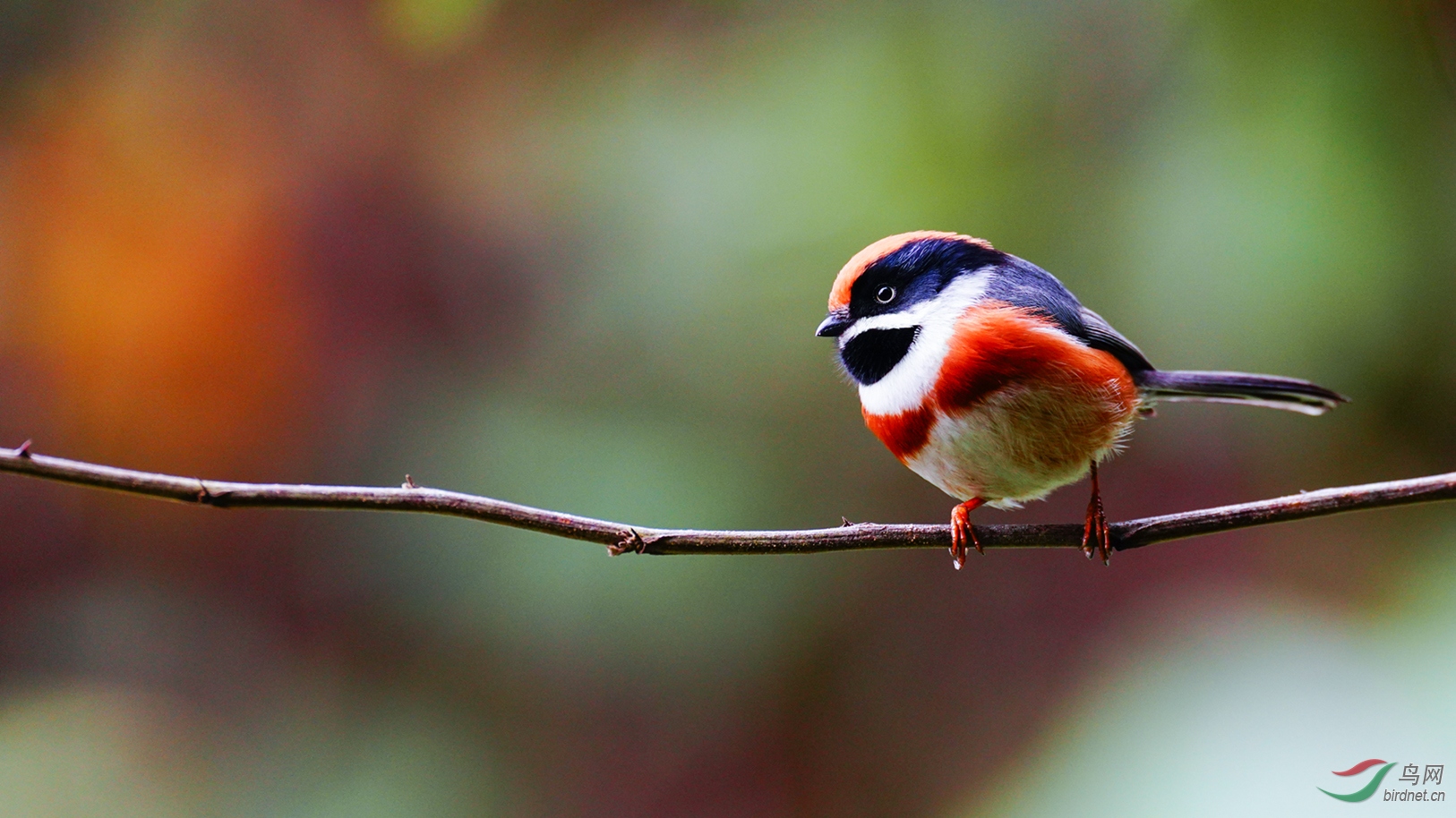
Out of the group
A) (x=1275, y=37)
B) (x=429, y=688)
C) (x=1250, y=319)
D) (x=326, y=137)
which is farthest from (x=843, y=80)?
(x=429, y=688)

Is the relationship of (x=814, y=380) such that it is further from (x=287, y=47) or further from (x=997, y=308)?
(x=287, y=47)

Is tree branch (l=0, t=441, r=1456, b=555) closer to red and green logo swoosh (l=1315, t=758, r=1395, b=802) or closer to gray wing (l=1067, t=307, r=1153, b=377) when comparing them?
gray wing (l=1067, t=307, r=1153, b=377)

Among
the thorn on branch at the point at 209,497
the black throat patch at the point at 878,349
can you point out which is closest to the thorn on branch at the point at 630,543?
the thorn on branch at the point at 209,497

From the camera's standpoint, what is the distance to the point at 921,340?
4.89 feet

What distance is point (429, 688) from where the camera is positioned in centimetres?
242

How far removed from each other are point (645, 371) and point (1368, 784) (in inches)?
73.9

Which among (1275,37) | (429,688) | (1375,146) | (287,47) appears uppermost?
(287,47)

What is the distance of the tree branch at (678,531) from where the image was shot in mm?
991

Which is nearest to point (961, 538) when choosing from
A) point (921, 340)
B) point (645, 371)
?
point (921, 340)

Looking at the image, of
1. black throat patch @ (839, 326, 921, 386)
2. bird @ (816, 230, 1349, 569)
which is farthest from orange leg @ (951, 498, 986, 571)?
black throat patch @ (839, 326, 921, 386)

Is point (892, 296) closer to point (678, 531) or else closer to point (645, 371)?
point (678, 531)

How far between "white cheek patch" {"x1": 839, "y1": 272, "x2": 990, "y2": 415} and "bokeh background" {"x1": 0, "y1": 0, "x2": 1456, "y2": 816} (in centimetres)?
87

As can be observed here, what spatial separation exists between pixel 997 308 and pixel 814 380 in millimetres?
1148

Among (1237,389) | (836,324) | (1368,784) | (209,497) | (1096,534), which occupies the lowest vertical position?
(1368,784)
